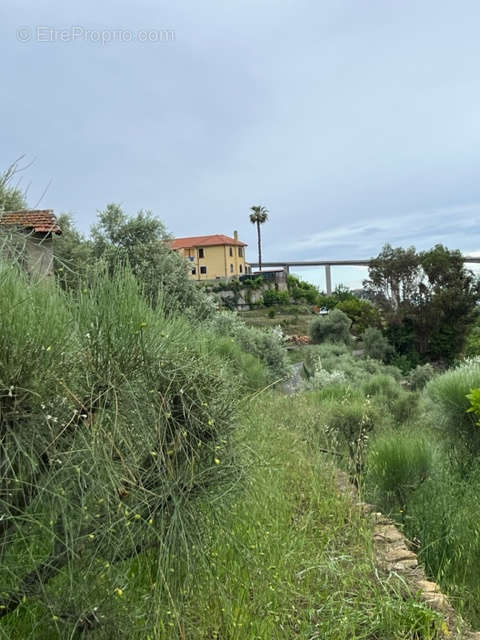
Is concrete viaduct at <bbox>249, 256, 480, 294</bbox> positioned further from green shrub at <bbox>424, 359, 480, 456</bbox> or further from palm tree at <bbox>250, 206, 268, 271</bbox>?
green shrub at <bbox>424, 359, 480, 456</bbox>

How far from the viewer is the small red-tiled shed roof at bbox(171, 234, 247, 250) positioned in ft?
165

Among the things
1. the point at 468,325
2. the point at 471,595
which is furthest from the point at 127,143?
the point at 468,325

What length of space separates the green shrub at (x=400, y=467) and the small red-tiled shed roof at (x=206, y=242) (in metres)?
46.3

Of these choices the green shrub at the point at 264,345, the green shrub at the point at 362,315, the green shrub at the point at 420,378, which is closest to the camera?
the green shrub at the point at 264,345

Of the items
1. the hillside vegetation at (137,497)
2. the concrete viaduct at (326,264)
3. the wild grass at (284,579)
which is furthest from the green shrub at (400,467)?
the concrete viaduct at (326,264)

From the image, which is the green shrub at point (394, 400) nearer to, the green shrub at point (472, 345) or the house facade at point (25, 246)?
the house facade at point (25, 246)

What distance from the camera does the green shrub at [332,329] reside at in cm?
2153

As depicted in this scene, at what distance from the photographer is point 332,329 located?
21578 millimetres

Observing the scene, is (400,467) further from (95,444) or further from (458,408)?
(95,444)

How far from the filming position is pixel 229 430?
5.77ft

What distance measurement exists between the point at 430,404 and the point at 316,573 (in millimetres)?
4614

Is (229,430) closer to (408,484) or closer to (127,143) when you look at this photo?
(408,484)

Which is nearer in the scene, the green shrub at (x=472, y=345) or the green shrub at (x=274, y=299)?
the green shrub at (x=472, y=345)

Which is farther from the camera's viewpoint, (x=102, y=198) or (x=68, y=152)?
(x=102, y=198)
